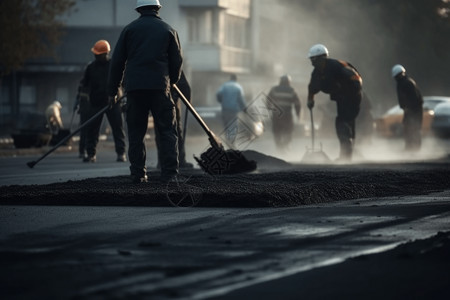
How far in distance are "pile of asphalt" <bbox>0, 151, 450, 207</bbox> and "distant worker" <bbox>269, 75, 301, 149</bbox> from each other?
14518 mm

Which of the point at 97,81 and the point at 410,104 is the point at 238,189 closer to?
A: the point at 97,81

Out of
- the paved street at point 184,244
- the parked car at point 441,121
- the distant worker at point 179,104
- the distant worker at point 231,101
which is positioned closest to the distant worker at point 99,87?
the distant worker at point 179,104

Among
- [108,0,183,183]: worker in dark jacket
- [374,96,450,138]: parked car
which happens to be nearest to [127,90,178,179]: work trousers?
[108,0,183,183]: worker in dark jacket

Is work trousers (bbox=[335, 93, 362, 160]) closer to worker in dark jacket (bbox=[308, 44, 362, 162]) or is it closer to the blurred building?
worker in dark jacket (bbox=[308, 44, 362, 162])

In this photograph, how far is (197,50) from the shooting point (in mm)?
63656

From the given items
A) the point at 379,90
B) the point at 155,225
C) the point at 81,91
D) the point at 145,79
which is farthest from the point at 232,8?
the point at 155,225

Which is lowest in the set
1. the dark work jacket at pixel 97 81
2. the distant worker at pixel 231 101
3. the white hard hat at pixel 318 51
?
the distant worker at pixel 231 101

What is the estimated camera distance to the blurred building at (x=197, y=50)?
59.7 meters

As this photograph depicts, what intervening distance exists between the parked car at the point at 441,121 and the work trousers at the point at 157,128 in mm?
24722

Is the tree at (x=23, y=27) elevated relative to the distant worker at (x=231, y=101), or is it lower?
elevated

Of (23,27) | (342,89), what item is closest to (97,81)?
(342,89)

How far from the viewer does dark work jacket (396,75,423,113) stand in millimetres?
28422

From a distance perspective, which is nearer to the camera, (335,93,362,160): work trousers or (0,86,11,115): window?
(335,93,362,160): work trousers

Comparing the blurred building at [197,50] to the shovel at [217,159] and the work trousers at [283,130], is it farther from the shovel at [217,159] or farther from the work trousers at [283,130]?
the shovel at [217,159]
